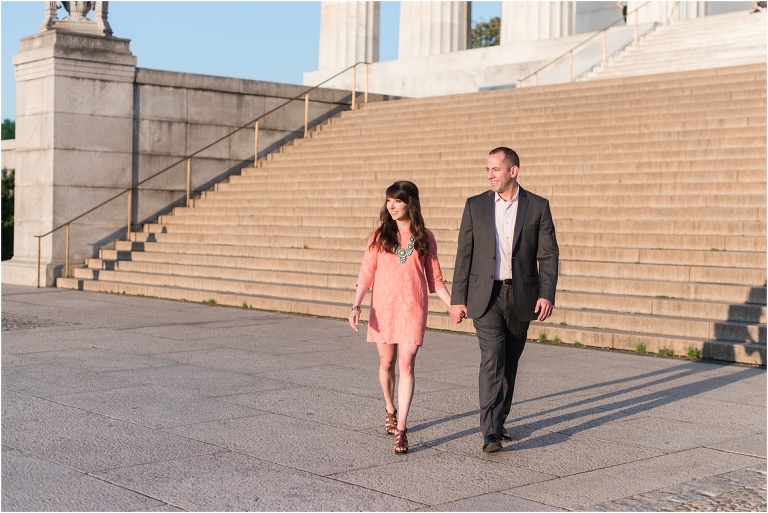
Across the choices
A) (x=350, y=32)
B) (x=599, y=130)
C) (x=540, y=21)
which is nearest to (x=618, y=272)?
(x=599, y=130)

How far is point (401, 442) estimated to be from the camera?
18.9 feet

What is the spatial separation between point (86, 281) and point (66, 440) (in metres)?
12.1

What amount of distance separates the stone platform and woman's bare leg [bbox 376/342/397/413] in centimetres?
24

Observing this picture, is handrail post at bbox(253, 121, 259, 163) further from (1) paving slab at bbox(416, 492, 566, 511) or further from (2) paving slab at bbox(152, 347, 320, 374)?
(1) paving slab at bbox(416, 492, 566, 511)

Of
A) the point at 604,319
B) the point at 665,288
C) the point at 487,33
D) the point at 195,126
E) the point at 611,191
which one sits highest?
the point at 487,33

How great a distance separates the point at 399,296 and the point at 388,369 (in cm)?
48

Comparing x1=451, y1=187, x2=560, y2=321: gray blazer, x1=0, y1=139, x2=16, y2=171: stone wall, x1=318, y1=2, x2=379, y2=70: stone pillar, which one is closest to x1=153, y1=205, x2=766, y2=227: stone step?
x1=0, y1=139, x2=16, y2=171: stone wall

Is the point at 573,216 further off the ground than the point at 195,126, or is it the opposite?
the point at 195,126

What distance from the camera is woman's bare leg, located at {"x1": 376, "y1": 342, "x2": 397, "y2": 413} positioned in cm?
612

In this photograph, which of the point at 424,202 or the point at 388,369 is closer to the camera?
the point at 388,369

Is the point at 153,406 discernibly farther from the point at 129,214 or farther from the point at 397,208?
the point at 129,214

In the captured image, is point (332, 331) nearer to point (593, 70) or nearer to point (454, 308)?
point (454, 308)

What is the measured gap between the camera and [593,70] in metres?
25.1

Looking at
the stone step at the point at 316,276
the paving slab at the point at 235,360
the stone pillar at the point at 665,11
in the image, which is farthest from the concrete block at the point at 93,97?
the stone pillar at the point at 665,11
